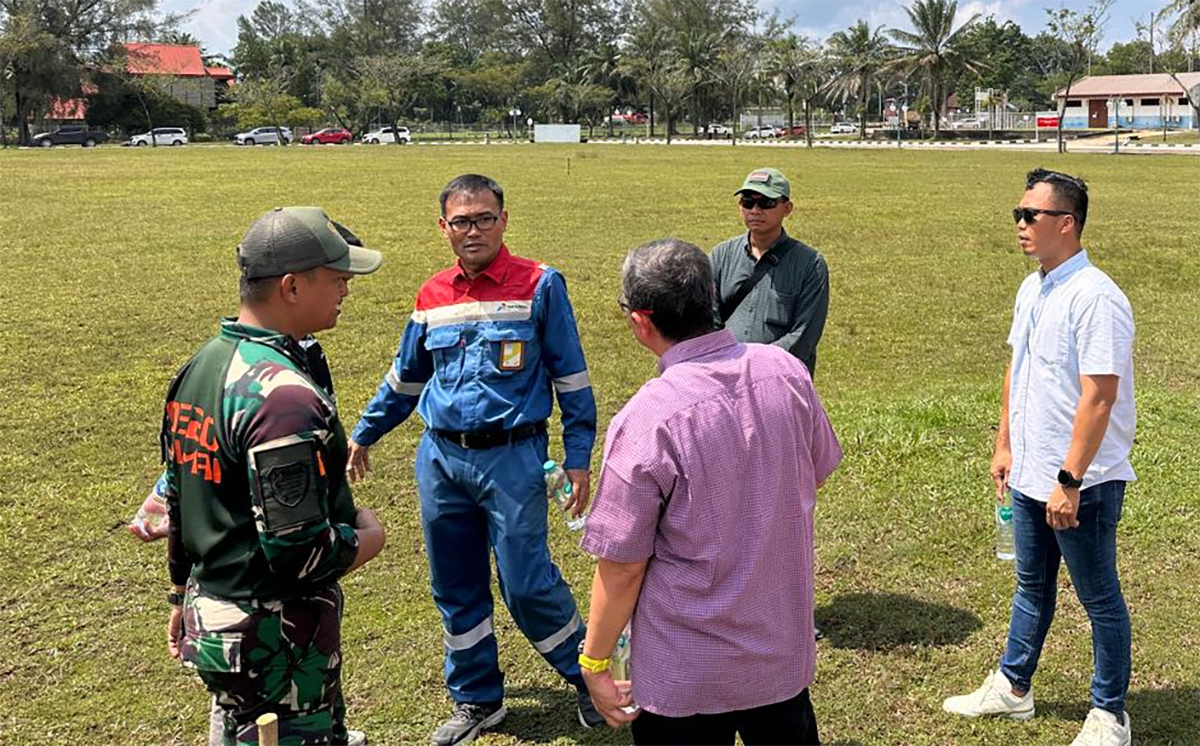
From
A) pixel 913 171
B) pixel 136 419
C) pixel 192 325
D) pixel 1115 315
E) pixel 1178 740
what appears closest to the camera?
pixel 1115 315

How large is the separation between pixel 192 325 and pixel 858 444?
7.86 meters

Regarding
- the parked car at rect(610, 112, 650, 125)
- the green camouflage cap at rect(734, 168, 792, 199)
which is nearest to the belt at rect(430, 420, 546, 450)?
the green camouflage cap at rect(734, 168, 792, 199)

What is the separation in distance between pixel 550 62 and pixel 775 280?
388 feet

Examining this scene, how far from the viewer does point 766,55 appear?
9325cm

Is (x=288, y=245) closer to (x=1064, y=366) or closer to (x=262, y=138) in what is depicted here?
(x=1064, y=366)

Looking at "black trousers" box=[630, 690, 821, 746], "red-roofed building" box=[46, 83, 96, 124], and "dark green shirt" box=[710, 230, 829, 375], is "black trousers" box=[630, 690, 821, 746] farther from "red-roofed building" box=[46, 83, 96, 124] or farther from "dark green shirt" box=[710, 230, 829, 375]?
"red-roofed building" box=[46, 83, 96, 124]

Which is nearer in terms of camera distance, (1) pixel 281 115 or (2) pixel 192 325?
(2) pixel 192 325

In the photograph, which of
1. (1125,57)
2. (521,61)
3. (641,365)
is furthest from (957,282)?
(1125,57)

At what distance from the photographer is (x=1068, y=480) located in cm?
349

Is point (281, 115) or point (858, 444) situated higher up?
point (281, 115)

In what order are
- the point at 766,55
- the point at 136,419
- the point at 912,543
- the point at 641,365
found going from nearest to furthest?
1. the point at 912,543
2. the point at 136,419
3. the point at 641,365
4. the point at 766,55

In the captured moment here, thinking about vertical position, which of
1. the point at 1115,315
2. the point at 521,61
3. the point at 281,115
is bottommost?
the point at 1115,315

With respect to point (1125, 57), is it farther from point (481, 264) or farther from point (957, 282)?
point (481, 264)

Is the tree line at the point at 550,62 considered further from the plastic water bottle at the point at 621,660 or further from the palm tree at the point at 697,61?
the plastic water bottle at the point at 621,660
